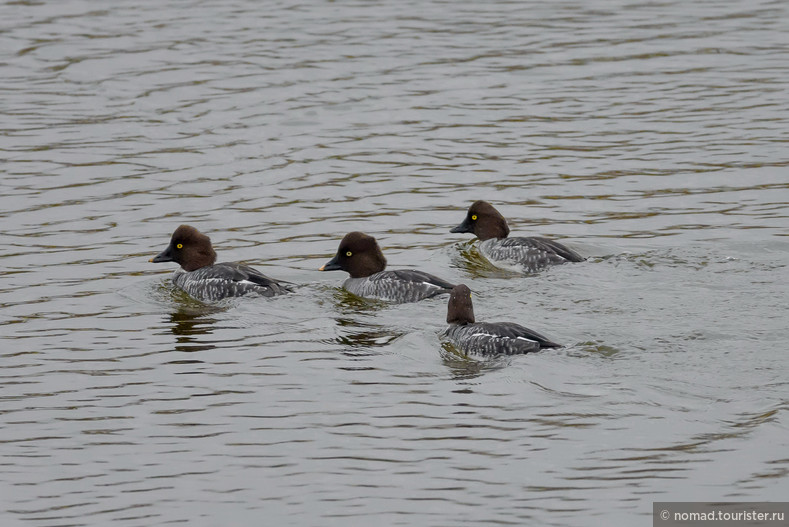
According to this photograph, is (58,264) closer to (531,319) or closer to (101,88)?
(531,319)

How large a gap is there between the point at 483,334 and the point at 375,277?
253 centimetres

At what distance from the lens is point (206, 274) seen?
13680 mm

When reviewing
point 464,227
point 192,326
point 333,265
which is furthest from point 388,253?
point 192,326

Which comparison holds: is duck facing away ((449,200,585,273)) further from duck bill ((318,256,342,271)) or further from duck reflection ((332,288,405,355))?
duck bill ((318,256,342,271))

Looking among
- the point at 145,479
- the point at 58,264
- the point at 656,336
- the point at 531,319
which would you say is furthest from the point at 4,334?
the point at 656,336

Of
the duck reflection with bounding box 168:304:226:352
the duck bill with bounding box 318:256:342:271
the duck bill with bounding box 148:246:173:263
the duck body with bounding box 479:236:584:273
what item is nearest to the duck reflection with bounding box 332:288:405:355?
the duck bill with bounding box 318:256:342:271

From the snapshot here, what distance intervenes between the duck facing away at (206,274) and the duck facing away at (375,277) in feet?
2.69

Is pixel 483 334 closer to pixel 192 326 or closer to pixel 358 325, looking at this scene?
pixel 358 325

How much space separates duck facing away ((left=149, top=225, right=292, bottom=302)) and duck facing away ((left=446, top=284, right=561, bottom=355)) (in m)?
2.27

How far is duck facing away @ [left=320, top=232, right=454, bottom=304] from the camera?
1325 centimetres

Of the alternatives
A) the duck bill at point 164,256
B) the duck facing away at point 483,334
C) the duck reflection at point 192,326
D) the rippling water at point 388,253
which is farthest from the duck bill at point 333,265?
the duck facing away at point 483,334

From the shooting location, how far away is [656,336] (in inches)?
451

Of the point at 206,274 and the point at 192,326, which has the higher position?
the point at 206,274

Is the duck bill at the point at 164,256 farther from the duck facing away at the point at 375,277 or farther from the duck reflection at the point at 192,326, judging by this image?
the duck facing away at the point at 375,277
